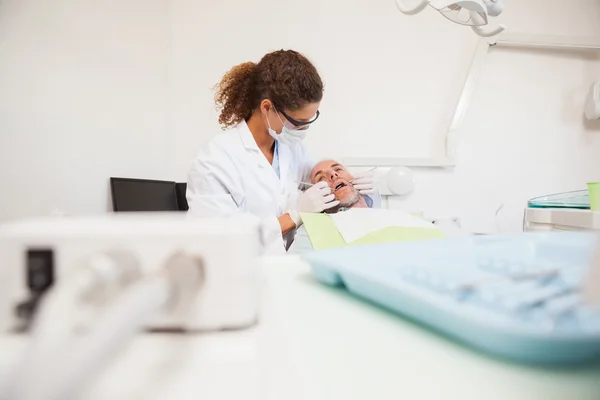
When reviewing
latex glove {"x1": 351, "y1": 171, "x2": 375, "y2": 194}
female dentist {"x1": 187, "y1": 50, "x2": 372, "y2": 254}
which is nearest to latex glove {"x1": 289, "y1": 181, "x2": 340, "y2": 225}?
female dentist {"x1": 187, "y1": 50, "x2": 372, "y2": 254}

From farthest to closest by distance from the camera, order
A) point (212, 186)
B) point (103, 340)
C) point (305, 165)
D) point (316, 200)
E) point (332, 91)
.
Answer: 1. point (332, 91)
2. point (305, 165)
3. point (316, 200)
4. point (212, 186)
5. point (103, 340)

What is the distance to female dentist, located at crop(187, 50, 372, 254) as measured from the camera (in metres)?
1.58

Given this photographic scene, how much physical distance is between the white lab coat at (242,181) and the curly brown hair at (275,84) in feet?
0.43

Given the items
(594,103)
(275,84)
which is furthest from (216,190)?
(594,103)

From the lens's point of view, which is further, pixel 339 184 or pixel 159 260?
pixel 339 184

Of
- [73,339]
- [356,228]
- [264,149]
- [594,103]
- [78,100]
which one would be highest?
[594,103]

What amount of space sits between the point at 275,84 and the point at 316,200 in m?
0.51

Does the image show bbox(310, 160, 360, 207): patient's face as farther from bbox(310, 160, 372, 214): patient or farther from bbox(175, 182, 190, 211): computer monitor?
bbox(175, 182, 190, 211): computer monitor

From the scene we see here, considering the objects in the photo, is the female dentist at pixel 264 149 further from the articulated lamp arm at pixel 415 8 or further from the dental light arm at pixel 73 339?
the dental light arm at pixel 73 339

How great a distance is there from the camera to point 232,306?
0.29 meters

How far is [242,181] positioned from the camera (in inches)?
65.6

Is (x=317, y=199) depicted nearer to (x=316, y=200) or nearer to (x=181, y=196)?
(x=316, y=200)

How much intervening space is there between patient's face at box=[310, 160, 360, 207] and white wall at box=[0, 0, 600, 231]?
38 centimetres

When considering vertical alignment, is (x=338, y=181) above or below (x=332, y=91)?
below
